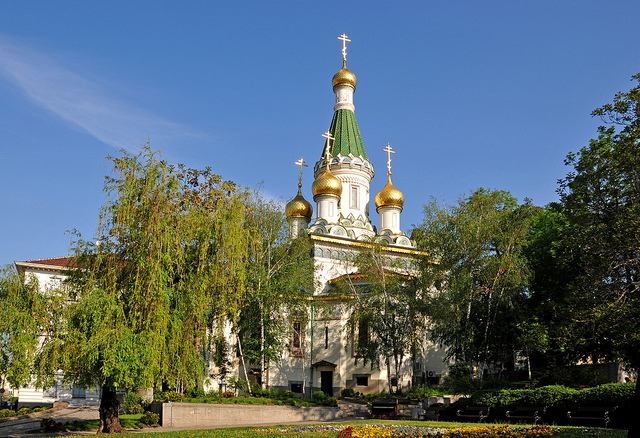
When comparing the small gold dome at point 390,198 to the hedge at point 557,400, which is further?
the small gold dome at point 390,198

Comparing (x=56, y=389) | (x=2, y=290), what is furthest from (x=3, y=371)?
(x=56, y=389)

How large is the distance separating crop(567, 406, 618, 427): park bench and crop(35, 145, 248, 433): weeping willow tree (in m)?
10.8

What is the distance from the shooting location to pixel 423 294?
29375 millimetres

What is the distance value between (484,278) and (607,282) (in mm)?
7954

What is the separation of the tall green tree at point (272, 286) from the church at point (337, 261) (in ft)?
4.02

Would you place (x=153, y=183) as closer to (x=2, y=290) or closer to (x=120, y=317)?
(x=120, y=317)

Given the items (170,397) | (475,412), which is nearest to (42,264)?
(170,397)

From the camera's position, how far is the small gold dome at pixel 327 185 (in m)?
42.4

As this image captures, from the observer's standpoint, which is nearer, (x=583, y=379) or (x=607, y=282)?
(x=607, y=282)

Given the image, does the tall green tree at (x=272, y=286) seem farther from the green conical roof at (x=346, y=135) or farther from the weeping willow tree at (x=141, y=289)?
the green conical roof at (x=346, y=135)

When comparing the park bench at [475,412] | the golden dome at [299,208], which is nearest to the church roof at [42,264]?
the golden dome at [299,208]

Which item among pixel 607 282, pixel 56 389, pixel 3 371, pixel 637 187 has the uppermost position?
pixel 637 187

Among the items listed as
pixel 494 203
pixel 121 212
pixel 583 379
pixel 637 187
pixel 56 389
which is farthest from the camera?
pixel 56 389

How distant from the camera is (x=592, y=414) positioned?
15562 millimetres
